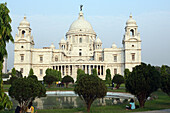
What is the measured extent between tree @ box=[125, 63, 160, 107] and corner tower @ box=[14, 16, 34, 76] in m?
54.5

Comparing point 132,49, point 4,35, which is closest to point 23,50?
point 132,49

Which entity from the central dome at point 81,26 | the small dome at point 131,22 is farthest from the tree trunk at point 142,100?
the central dome at point 81,26

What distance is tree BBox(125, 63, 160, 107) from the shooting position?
68.4ft

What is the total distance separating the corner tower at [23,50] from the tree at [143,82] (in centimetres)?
5454

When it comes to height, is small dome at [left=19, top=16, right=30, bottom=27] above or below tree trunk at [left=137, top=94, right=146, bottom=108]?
above

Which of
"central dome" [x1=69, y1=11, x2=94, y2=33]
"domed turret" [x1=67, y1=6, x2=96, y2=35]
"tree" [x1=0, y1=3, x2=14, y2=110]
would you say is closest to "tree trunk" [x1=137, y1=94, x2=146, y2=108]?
"tree" [x1=0, y1=3, x2=14, y2=110]

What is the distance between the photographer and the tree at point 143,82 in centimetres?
2084

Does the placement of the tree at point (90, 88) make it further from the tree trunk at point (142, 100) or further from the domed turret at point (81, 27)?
the domed turret at point (81, 27)

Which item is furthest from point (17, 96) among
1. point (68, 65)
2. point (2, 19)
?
point (68, 65)

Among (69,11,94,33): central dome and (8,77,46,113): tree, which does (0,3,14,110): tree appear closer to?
(8,77,46,113): tree

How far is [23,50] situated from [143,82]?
56776 mm

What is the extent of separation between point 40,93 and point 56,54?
190 ft

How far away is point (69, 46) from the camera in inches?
3460

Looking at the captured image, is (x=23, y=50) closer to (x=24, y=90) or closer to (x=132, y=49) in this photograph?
(x=132, y=49)
